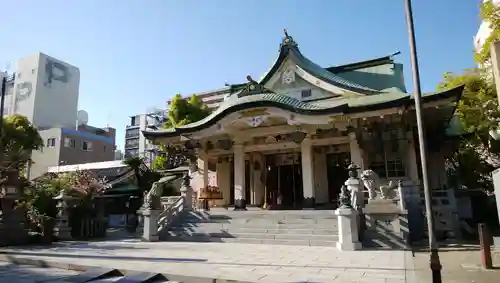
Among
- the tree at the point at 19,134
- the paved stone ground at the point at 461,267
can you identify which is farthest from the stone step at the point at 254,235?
the tree at the point at 19,134

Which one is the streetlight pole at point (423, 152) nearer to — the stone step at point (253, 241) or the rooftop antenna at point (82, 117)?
the stone step at point (253, 241)

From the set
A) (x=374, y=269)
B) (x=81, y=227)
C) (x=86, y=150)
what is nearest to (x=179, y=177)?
(x=81, y=227)

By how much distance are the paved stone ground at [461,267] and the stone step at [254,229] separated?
3.42 meters

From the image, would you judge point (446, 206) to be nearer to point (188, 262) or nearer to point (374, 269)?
point (374, 269)

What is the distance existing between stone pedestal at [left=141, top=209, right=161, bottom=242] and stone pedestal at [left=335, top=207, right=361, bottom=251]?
7.13 meters

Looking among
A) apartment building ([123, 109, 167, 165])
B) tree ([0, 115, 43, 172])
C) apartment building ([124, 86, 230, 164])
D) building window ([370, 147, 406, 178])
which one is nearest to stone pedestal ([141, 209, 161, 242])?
building window ([370, 147, 406, 178])

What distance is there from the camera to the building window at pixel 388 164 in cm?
1565

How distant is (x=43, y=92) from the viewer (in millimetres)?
49156

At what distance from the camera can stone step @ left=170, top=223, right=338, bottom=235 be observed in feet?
40.0

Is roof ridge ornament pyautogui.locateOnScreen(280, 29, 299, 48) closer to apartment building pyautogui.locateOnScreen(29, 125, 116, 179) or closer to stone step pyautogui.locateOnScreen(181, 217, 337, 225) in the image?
stone step pyautogui.locateOnScreen(181, 217, 337, 225)

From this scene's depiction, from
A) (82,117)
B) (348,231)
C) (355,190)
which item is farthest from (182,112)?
(82,117)

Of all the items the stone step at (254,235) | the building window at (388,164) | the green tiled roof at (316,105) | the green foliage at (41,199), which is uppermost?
the green tiled roof at (316,105)

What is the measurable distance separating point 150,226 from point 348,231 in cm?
759

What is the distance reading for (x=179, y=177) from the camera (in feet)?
77.7
